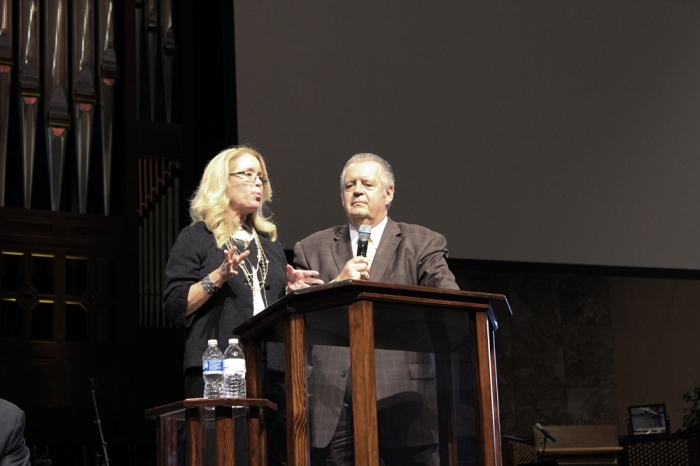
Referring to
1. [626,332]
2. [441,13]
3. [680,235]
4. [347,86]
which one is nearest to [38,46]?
[347,86]

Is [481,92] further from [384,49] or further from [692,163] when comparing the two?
[692,163]

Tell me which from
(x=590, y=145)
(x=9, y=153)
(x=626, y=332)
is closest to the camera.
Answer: (x=9, y=153)

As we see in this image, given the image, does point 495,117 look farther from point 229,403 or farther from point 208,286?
point 229,403

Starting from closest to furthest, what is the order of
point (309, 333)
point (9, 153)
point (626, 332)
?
point (309, 333), point (9, 153), point (626, 332)

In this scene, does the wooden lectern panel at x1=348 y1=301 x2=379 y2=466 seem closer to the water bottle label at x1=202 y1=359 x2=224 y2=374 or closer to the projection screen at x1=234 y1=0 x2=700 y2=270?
the water bottle label at x1=202 y1=359 x2=224 y2=374

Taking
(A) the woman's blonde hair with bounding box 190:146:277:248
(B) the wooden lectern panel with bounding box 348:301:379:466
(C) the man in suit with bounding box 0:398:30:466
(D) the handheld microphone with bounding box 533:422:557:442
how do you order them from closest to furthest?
1. (B) the wooden lectern panel with bounding box 348:301:379:466
2. (C) the man in suit with bounding box 0:398:30:466
3. (A) the woman's blonde hair with bounding box 190:146:277:248
4. (D) the handheld microphone with bounding box 533:422:557:442

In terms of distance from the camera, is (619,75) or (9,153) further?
(619,75)

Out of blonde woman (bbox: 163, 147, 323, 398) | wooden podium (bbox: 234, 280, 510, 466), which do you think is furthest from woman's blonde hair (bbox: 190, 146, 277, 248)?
wooden podium (bbox: 234, 280, 510, 466)

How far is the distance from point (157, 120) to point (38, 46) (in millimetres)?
740

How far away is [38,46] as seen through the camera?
5.59 m

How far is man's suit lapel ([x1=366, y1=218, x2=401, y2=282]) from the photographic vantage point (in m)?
2.76

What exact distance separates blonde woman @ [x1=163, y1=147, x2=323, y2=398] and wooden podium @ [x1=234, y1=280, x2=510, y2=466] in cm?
55

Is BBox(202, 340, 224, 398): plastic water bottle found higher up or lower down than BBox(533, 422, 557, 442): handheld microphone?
higher up

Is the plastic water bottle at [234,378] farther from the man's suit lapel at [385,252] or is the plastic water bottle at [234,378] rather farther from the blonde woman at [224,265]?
the man's suit lapel at [385,252]
